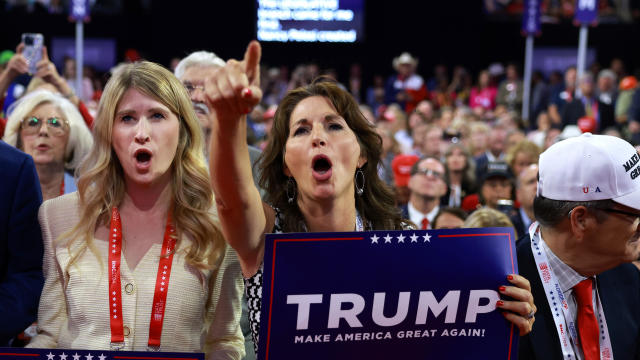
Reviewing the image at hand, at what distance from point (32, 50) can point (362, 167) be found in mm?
2627

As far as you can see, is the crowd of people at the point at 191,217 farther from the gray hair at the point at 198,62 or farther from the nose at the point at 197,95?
the gray hair at the point at 198,62

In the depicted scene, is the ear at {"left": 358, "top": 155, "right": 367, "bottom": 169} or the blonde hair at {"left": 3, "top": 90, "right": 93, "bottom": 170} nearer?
the ear at {"left": 358, "top": 155, "right": 367, "bottom": 169}

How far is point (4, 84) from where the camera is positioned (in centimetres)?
457

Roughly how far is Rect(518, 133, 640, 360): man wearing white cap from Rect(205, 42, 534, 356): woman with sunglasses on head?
0.27 metres

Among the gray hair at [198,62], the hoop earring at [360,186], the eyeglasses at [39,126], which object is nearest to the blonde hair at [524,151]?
the gray hair at [198,62]

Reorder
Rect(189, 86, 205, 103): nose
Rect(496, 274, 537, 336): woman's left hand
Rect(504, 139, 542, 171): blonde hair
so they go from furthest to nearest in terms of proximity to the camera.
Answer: Rect(504, 139, 542, 171): blonde hair, Rect(189, 86, 205, 103): nose, Rect(496, 274, 537, 336): woman's left hand

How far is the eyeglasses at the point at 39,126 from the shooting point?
4078 mm

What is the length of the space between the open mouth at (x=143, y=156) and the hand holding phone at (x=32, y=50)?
7.32 feet

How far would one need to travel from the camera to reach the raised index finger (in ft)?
6.04

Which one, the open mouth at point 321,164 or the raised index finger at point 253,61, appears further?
the open mouth at point 321,164

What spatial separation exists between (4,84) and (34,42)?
30 centimetres

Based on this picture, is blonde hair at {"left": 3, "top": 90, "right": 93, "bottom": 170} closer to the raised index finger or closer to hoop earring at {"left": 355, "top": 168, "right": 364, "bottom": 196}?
hoop earring at {"left": 355, "top": 168, "right": 364, "bottom": 196}

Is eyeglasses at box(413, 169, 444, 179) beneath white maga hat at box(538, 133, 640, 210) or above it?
beneath

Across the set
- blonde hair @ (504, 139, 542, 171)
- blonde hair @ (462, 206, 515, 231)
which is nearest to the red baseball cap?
blonde hair @ (504, 139, 542, 171)
